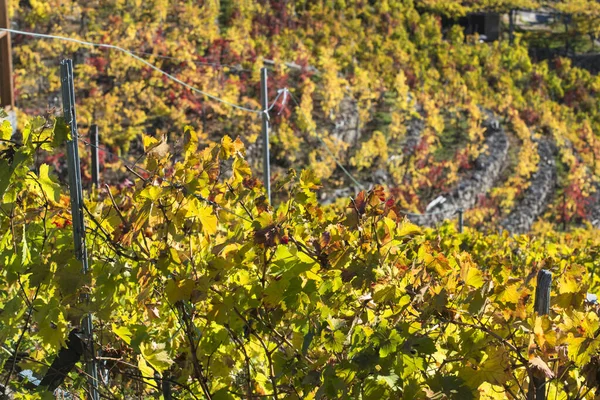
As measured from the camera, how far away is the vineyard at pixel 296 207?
1.92 metres

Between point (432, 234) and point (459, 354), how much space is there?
16.4 feet

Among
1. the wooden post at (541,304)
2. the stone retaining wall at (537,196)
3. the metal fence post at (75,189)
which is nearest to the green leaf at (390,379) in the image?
the wooden post at (541,304)

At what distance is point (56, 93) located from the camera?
13.0m

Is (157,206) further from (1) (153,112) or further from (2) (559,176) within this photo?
(2) (559,176)

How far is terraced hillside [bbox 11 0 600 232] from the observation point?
13.2 meters

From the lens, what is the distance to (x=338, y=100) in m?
14.8

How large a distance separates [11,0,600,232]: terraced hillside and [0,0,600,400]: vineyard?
0.18ft

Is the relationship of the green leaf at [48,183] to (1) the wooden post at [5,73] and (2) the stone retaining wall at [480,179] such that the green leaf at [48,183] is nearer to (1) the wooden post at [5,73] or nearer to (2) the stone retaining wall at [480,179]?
(1) the wooden post at [5,73]

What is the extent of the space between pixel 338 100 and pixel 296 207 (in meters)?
12.7

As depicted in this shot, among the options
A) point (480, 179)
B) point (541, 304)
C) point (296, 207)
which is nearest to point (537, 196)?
point (480, 179)

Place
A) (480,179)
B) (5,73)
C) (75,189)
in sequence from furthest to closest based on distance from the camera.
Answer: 1. (480,179)
2. (5,73)
3. (75,189)

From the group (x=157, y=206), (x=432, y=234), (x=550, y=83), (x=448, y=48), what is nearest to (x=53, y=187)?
(x=157, y=206)

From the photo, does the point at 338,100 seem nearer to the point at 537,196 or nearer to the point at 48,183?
the point at 537,196

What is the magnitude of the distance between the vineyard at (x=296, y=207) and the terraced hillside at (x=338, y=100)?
6 centimetres
